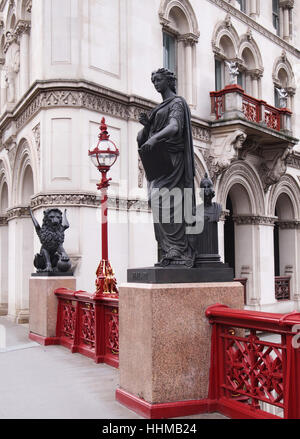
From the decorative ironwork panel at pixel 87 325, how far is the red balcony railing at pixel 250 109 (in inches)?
449

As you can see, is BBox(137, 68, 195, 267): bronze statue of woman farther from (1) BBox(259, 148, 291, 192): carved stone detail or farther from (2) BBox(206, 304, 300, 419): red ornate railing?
(1) BBox(259, 148, 291, 192): carved stone detail

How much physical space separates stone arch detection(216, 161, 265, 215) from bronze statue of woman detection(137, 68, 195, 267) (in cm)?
1361

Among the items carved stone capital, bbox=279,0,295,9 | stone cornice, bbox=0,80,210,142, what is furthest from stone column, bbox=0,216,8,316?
carved stone capital, bbox=279,0,295,9

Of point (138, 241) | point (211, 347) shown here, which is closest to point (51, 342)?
point (138, 241)

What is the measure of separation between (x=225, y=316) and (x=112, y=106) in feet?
37.0

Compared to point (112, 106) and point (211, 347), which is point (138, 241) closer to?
point (112, 106)

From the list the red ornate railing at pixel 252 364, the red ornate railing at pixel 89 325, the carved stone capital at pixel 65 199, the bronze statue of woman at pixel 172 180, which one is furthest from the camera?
the carved stone capital at pixel 65 199

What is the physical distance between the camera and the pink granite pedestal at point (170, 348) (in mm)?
6066

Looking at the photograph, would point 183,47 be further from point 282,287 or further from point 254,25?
point 282,287

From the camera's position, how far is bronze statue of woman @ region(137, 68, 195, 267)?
21.8 ft

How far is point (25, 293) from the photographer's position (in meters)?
18.7

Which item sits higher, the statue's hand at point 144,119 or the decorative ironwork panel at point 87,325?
the statue's hand at point 144,119

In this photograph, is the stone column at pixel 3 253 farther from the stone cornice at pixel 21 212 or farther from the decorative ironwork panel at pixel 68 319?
the decorative ironwork panel at pixel 68 319

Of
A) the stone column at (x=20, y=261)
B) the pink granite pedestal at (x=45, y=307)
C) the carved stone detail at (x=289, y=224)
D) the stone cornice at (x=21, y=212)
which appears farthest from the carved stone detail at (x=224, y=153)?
the pink granite pedestal at (x=45, y=307)
